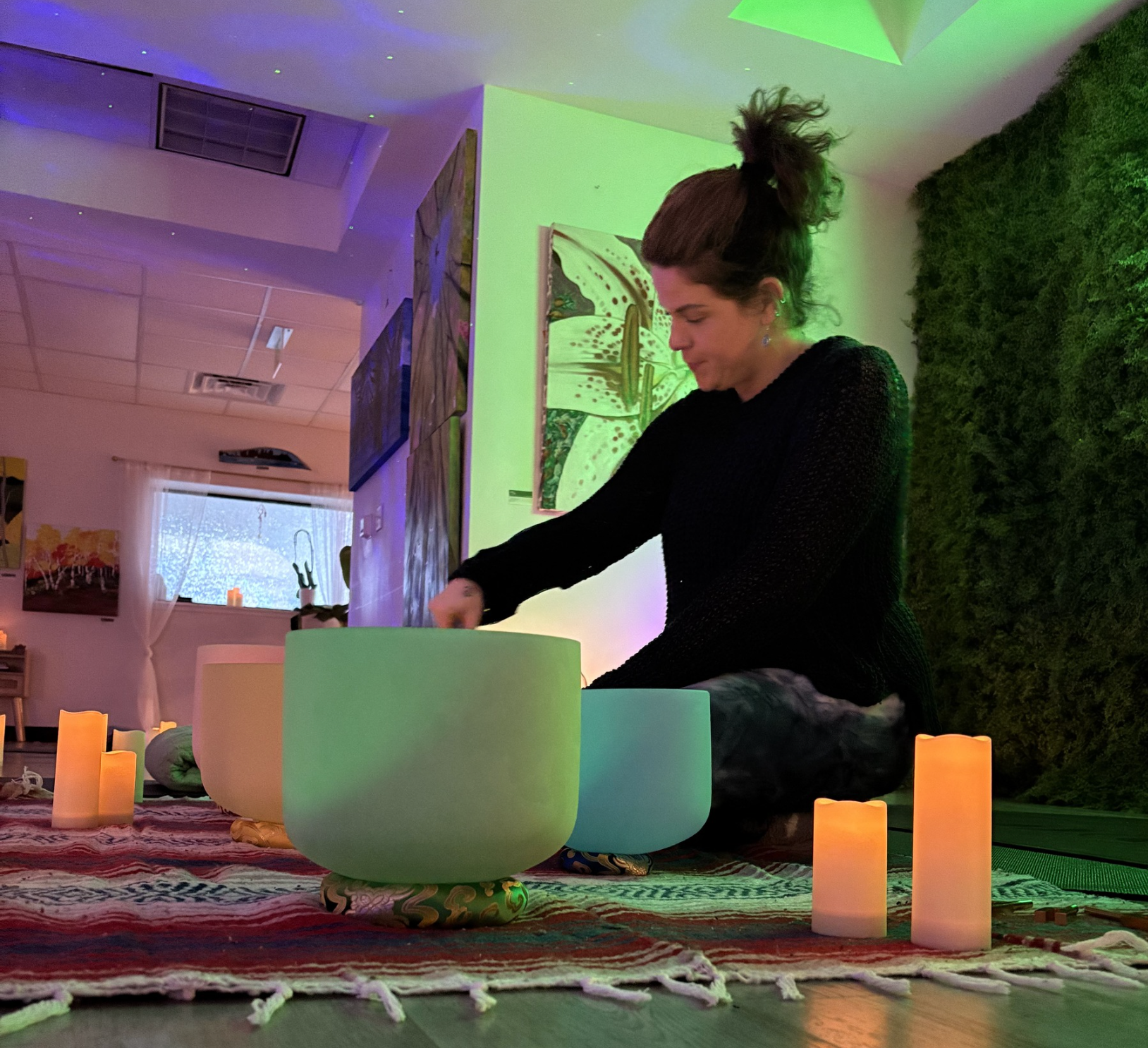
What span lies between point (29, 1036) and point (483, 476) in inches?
112

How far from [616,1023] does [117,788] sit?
0.96 metres

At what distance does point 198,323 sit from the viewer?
19.1 feet

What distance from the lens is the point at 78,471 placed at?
761cm

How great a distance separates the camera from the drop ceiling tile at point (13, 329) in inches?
230

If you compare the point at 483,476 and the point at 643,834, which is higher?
the point at 483,476

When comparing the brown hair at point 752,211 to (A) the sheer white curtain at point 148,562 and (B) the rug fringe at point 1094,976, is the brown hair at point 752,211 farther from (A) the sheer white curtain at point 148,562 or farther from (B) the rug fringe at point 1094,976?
(A) the sheer white curtain at point 148,562

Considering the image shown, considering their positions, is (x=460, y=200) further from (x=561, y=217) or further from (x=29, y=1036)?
(x=29, y=1036)

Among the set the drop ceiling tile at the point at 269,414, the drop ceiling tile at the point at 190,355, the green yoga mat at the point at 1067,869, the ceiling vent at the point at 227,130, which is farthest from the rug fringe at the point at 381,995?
the drop ceiling tile at the point at 269,414

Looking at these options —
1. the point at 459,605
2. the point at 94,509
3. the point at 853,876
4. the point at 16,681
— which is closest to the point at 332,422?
the point at 94,509

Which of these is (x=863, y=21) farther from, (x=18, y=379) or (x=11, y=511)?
(x=11, y=511)

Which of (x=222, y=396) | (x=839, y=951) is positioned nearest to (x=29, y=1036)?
(x=839, y=951)

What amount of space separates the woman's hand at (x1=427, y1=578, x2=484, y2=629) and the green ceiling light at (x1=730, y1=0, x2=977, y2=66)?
224 centimetres

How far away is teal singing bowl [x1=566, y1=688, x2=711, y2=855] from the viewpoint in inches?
35.9

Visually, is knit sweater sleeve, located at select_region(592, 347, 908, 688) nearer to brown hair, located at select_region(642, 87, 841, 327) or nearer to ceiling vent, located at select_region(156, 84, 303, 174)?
brown hair, located at select_region(642, 87, 841, 327)
